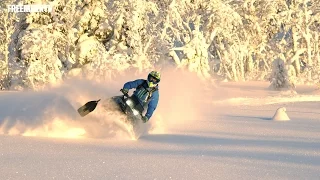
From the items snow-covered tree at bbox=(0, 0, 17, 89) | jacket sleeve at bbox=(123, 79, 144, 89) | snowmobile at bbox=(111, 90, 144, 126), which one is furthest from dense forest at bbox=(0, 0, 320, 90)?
snowmobile at bbox=(111, 90, 144, 126)

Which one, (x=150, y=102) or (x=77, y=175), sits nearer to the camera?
(x=77, y=175)

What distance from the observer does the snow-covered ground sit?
279 inches

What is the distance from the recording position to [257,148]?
9625mm

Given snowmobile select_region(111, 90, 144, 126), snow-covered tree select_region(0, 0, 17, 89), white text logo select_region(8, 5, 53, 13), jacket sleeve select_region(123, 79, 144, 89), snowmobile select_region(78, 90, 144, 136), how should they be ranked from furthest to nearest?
snow-covered tree select_region(0, 0, 17, 89), white text logo select_region(8, 5, 53, 13), jacket sleeve select_region(123, 79, 144, 89), snowmobile select_region(111, 90, 144, 126), snowmobile select_region(78, 90, 144, 136)

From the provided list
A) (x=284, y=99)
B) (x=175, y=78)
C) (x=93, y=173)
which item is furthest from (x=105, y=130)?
(x=284, y=99)

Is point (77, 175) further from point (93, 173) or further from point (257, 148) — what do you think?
point (257, 148)

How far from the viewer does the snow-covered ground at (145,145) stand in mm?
7082

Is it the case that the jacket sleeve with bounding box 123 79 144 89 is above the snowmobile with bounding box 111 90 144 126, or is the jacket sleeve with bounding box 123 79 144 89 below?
above

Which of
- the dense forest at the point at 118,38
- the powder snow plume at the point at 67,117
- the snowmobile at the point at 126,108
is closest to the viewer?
the powder snow plume at the point at 67,117

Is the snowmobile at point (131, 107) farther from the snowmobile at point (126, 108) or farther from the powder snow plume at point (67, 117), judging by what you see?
the powder snow plume at point (67, 117)

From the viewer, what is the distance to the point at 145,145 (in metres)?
9.83

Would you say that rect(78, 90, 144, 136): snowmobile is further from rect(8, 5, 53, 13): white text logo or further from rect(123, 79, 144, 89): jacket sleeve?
rect(8, 5, 53, 13): white text logo

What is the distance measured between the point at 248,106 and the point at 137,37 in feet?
42.1

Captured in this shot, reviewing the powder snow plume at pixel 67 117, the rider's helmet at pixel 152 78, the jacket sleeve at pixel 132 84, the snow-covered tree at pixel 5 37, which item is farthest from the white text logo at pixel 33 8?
the rider's helmet at pixel 152 78
